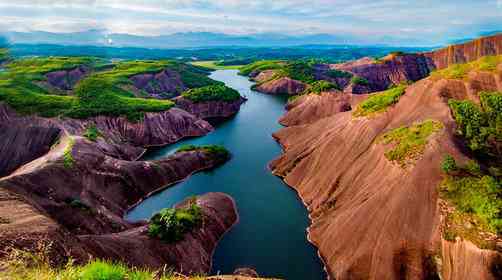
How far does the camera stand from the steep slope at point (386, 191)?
3297 cm

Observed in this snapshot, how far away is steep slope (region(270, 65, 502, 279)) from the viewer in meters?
33.0

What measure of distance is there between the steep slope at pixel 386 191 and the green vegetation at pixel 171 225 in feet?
51.4

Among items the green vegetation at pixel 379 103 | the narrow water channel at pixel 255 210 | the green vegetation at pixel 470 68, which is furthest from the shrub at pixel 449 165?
the green vegetation at pixel 470 68

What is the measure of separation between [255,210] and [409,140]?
2406 cm

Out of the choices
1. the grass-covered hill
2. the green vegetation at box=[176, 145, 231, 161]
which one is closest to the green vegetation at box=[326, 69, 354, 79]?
the grass-covered hill

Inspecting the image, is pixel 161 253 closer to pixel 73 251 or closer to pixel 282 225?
pixel 73 251

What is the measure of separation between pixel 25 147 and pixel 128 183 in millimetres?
23856

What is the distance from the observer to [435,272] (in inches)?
1261

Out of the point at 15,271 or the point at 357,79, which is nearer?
the point at 15,271

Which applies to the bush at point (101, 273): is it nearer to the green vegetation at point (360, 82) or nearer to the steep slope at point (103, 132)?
the steep slope at point (103, 132)

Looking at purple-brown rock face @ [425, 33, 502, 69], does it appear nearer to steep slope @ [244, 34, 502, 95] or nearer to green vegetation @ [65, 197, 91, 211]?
steep slope @ [244, 34, 502, 95]

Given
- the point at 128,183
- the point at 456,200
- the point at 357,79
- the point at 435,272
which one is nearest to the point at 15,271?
the point at 435,272

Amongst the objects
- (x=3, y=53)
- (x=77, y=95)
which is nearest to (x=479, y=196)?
(x=77, y=95)

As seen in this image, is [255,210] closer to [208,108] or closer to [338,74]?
[208,108]
